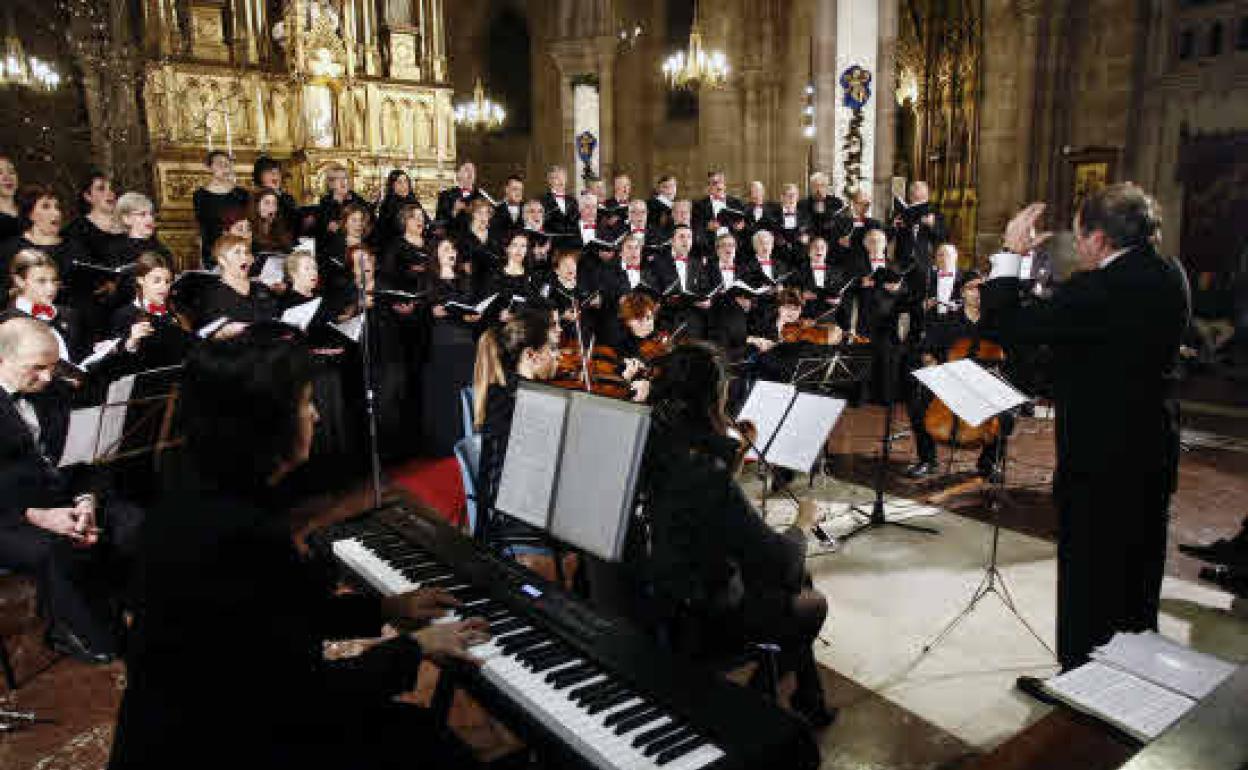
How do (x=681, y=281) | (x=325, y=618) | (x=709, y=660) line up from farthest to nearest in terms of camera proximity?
(x=681, y=281), (x=709, y=660), (x=325, y=618)

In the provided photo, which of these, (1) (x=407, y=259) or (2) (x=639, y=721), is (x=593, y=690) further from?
(1) (x=407, y=259)

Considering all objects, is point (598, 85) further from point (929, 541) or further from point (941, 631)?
point (941, 631)

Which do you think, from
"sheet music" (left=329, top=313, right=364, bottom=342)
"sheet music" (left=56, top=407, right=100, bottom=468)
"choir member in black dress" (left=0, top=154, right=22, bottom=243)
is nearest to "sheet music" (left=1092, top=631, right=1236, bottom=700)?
"sheet music" (left=56, top=407, right=100, bottom=468)

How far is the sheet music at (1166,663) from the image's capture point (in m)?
1.45

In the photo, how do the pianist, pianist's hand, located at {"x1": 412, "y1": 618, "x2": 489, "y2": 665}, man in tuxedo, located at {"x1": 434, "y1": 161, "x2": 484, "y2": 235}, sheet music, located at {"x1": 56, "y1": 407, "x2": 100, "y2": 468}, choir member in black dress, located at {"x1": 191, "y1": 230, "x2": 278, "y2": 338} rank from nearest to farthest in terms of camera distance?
the pianist → pianist's hand, located at {"x1": 412, "y1": 618, "x2": 489, "y2": 665} → sheet music, located at {"x1": 56, "y1": 407, "x2": 100, "y2": 468} → choir member in black dress, located at {"x1": 191, "y1": 230, "x2": 278, "y2": 338} → man in tuxedo, located at {"x1": 434, "y1": 161, "x2": 484, "y2": 235}

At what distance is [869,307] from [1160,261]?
507cm

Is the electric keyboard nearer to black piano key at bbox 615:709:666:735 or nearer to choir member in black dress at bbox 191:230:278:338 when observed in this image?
black piano key at bbox 615:709:666:735

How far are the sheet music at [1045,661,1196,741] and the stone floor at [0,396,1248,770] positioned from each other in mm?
45

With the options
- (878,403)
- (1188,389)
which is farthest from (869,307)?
(1188,389)

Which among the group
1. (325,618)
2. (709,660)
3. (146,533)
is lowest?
(709,660)

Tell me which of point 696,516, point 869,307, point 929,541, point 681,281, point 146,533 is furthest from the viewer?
point 869,307

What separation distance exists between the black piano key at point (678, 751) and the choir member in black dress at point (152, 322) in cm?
390

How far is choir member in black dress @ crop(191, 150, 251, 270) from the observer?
21.3ft

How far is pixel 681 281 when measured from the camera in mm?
6973
